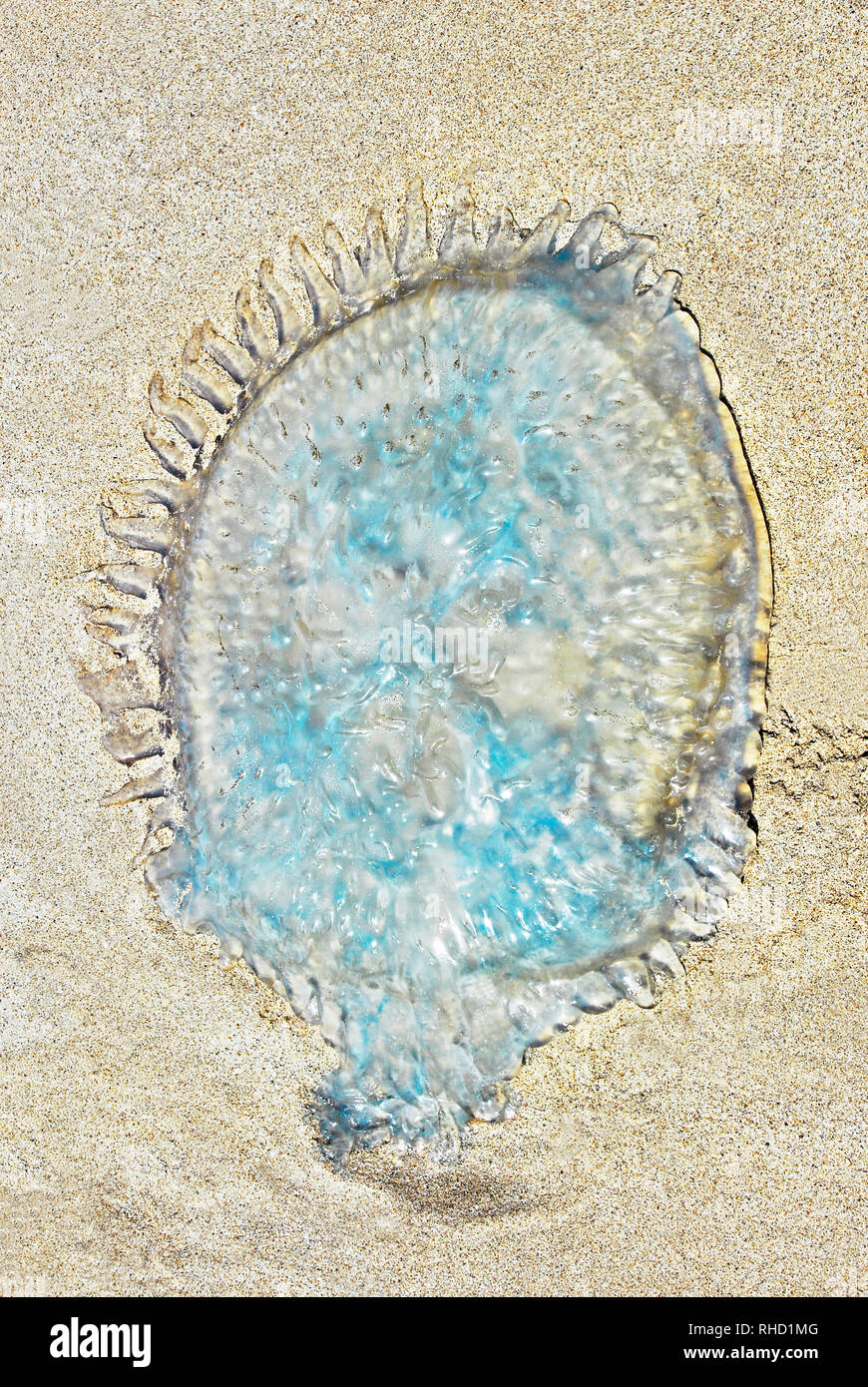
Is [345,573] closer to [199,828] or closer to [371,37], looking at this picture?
[199,828]

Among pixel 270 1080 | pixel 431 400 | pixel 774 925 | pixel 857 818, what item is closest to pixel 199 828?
pixel 270 1080

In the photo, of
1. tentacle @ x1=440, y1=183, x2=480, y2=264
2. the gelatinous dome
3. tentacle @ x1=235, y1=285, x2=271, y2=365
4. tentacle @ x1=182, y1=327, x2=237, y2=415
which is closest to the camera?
the gelatinous dome

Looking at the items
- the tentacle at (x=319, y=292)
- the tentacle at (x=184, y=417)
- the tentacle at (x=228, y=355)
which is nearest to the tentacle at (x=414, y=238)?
the tentacle at (x=319, y=292)

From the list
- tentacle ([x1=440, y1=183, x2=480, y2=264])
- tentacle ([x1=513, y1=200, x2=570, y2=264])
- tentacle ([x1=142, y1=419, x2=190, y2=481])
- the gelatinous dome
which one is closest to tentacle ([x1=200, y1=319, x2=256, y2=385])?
the gelatinous dome

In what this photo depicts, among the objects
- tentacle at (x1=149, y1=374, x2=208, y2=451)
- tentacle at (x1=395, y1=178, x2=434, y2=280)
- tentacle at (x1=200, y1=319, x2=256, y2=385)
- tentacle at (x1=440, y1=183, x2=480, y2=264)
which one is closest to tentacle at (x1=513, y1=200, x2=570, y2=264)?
tentacle at (x1=440, y1=183, x2=480, y2=264)

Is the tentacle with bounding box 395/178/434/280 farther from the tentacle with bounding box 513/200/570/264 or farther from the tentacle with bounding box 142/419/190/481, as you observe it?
the tentacle with bounding box 142/419/190/481

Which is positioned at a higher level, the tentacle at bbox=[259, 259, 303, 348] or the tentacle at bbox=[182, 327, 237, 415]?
the tentacle at bbox=[259, 259, 303, 348]

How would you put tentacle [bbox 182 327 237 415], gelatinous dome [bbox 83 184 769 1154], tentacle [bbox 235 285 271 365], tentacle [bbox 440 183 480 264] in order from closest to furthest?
gelatinous dome [bbox 83 184 769 1154]
tentacle [bbox 440 183 480 264]
tentacle [bbox 235 285 271 365]
tentacle [bbox 182 327 237 415]

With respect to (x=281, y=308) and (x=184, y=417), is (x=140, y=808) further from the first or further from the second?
(x=281, y=308)

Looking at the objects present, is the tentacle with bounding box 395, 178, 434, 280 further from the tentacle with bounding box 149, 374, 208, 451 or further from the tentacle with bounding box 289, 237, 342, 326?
the tentacle with bounding box 149, 374, 208, 451

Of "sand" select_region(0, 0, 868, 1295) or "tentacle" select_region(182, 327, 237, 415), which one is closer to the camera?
"sand" select_region(0, 0, 868, 1295)
